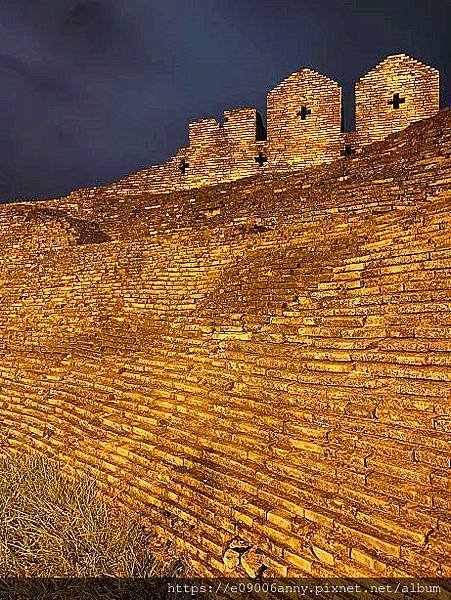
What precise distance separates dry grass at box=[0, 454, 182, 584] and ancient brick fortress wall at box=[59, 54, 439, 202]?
22.3 ft

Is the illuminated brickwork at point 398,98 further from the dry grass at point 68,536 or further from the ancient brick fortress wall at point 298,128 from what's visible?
the dry grass at point 68,536

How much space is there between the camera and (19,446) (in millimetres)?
4949

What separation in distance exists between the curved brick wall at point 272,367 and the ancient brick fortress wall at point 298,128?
11.6ft

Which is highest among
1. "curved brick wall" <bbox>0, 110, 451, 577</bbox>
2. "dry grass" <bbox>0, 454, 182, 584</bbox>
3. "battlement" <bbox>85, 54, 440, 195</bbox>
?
"battlement" <bbox>85, 54, 440, 195</bbox>

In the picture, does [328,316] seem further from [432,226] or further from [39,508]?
[39,508]

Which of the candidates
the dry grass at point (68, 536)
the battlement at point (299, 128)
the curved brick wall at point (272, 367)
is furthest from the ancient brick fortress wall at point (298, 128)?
the dry grass at point (68, 536)

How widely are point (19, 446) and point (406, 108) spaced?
8.67 metres

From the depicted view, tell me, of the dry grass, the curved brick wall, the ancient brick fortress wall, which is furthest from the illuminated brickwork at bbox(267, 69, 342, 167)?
the dry grass

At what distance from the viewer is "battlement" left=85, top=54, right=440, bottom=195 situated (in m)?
9.36

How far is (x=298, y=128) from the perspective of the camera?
33.0 ft

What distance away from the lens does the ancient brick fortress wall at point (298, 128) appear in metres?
9.36

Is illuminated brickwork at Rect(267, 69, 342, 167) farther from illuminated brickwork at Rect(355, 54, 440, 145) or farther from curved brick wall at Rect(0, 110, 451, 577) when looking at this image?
curved brick wall at Rect(0, 110, 451, 577)

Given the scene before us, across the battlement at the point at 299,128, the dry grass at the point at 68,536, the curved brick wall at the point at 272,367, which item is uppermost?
the battlement at the point at 299,128

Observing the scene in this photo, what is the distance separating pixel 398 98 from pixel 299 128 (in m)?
1.93
